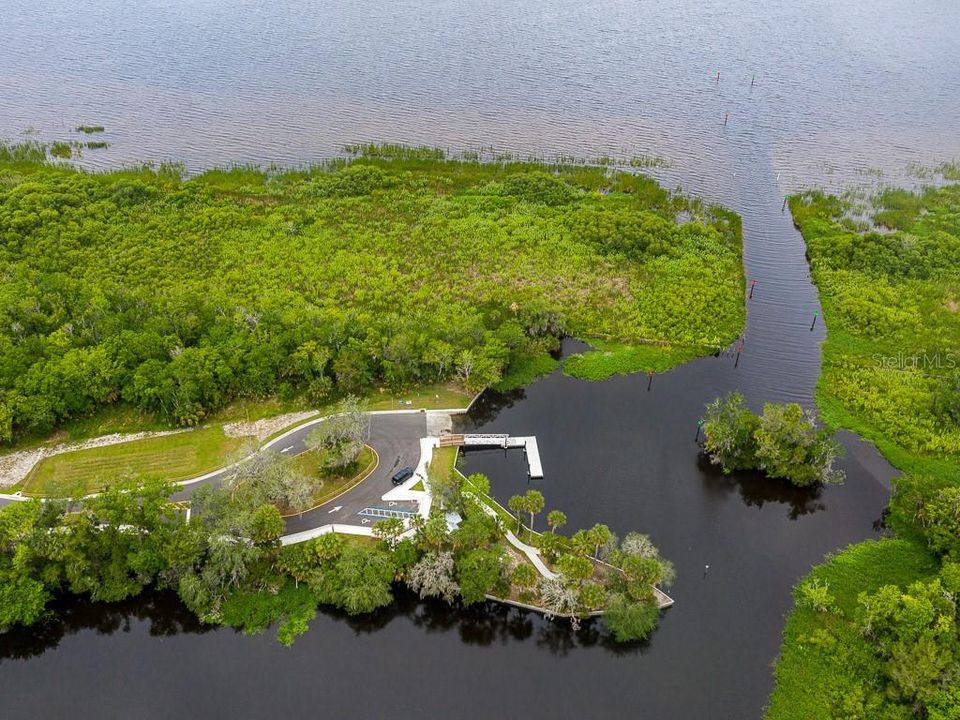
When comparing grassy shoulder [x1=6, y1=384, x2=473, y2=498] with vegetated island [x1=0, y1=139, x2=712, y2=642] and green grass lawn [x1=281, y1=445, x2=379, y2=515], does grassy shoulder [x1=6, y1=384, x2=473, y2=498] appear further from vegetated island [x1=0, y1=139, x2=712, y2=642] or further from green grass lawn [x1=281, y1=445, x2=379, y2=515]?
vegetated island [x1=0, y1=139, x2=712, y2=642]

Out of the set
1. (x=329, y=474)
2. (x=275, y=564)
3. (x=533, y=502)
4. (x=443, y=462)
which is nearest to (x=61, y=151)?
(x=329, y=474)

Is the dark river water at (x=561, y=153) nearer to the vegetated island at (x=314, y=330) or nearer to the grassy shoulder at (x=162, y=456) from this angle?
the vegetated island at (x=314, y=330)

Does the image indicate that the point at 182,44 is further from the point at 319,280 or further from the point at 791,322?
the point at 791,322

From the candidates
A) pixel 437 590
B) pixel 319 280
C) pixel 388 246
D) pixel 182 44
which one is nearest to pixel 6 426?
pixel 319 280

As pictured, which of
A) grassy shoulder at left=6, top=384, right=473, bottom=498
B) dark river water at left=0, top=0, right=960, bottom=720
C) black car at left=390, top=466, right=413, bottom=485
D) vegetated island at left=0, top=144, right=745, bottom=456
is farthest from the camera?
vegetated island at left=0, top=144, right=745, bottom=456

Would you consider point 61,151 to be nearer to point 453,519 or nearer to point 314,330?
point 314,330

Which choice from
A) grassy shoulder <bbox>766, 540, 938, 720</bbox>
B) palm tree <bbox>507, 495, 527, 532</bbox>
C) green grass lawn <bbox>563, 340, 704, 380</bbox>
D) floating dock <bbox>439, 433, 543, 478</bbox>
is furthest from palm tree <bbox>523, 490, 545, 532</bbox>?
green grass lawn <bbox>563, 340, 704, 380</bbox>
